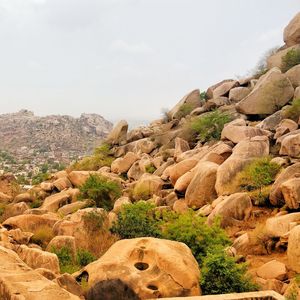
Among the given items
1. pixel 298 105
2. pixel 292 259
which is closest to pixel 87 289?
pixel 292 259

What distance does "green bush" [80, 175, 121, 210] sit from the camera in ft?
67.7

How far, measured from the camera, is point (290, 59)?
102ft

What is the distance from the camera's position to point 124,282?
7652 mm

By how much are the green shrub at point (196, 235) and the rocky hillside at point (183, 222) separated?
0.03 metres

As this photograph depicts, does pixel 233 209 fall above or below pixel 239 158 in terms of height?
below

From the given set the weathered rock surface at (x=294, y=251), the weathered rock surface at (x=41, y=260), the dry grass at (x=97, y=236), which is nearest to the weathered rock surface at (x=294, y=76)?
the dry grass at (x=97, y=236)

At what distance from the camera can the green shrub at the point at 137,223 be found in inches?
479

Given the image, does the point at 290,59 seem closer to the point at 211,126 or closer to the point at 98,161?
the point at 211,126

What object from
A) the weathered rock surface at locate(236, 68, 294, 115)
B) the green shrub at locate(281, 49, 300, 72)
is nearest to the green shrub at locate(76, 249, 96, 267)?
the weathered rock surface at locate(236, 68, 294, 115)

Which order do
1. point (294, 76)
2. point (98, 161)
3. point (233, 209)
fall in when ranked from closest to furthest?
point (233, 209) < point (294, 76) < point (98, 161)

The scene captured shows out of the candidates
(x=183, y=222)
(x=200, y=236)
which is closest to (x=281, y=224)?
(x=200, y=236)

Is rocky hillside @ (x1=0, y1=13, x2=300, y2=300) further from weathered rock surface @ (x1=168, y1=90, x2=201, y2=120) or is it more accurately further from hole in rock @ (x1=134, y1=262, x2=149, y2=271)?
weathered rock surface @ (x1=168, y1=90, x2=201, y2=120)

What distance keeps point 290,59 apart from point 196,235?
24.2 m

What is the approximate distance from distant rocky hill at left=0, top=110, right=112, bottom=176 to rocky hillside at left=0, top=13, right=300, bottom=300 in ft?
169
